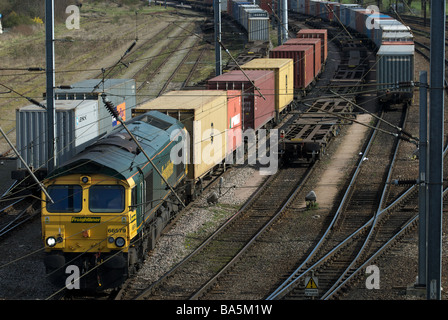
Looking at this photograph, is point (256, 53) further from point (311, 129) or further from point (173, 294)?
point (173, 294)

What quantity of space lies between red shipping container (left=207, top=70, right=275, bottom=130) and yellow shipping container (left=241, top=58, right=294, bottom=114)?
0.81 metres

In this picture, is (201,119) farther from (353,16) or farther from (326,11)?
(326,11)

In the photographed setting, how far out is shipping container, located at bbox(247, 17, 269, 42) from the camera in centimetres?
7053

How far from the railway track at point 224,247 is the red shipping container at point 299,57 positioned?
15.4 m

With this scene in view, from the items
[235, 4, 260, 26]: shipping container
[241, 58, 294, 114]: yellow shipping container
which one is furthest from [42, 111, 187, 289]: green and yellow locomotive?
[235, 4, 260, 26]: shipping container

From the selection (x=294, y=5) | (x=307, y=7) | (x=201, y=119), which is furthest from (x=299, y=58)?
(x=294, y=5)

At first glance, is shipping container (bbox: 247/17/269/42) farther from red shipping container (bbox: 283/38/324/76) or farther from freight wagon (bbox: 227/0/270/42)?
red shipping container (bbox: 283/38/324/76)

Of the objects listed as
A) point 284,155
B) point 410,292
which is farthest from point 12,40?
point 410,292

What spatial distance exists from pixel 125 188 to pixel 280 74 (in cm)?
2139

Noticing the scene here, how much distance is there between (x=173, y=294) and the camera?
17.9 m

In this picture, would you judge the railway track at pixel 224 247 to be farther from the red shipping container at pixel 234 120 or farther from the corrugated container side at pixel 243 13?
the corrugated container side at pixel 243 13

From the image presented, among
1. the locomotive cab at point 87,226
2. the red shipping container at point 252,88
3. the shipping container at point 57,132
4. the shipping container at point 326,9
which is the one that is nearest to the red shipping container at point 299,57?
the red shipping container at point 252,88

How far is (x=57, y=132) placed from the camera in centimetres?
2633

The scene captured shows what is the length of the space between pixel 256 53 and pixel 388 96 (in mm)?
16056
